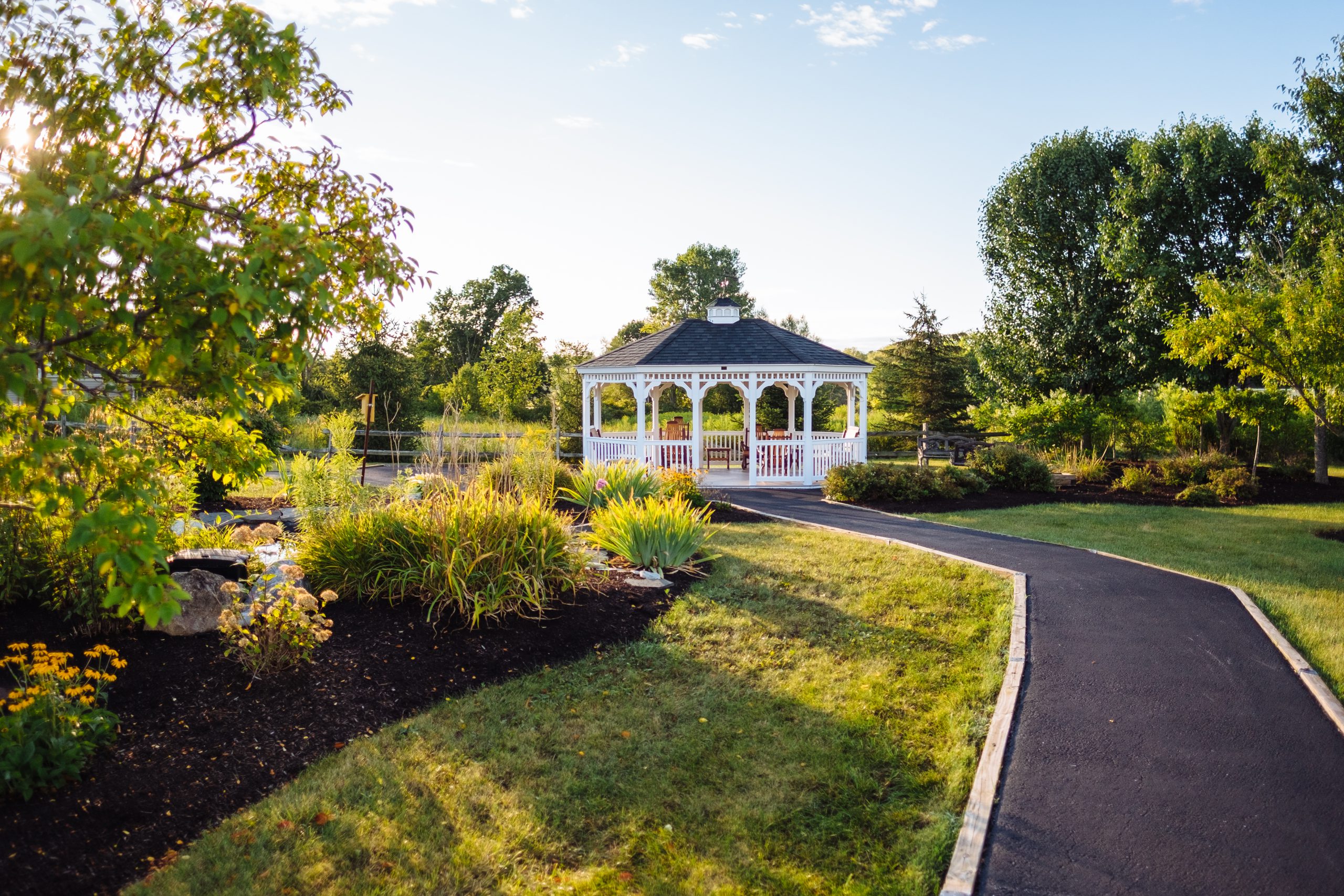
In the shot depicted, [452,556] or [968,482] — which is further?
[968,482]

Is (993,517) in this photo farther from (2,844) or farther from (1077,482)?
(2,844)

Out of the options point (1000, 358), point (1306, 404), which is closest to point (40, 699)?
point (1306, 404)

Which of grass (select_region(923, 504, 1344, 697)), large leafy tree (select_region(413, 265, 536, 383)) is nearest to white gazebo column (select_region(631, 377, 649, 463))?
grass (select_region(923, 504, 1344, 697))

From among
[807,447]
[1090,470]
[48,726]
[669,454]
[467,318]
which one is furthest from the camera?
[467,318]

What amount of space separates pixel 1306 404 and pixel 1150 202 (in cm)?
1034

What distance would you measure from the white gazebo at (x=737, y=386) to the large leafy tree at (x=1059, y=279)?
748cm

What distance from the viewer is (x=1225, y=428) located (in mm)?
20062

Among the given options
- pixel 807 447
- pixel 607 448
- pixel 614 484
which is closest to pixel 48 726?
pixel 614 484

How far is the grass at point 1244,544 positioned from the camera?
23.6 feet

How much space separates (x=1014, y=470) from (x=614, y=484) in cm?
921

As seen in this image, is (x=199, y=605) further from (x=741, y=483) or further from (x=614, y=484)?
(x=741, y=483)

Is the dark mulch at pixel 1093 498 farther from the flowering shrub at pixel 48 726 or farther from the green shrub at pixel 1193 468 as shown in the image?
the flowering shrub at pixel 48 726

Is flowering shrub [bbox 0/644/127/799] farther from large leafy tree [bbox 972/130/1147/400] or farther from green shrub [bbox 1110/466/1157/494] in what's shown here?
large leafy tree [bbox 972/130/1147/400]

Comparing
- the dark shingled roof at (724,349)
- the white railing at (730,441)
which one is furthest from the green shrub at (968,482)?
the white railing at (730,441)
